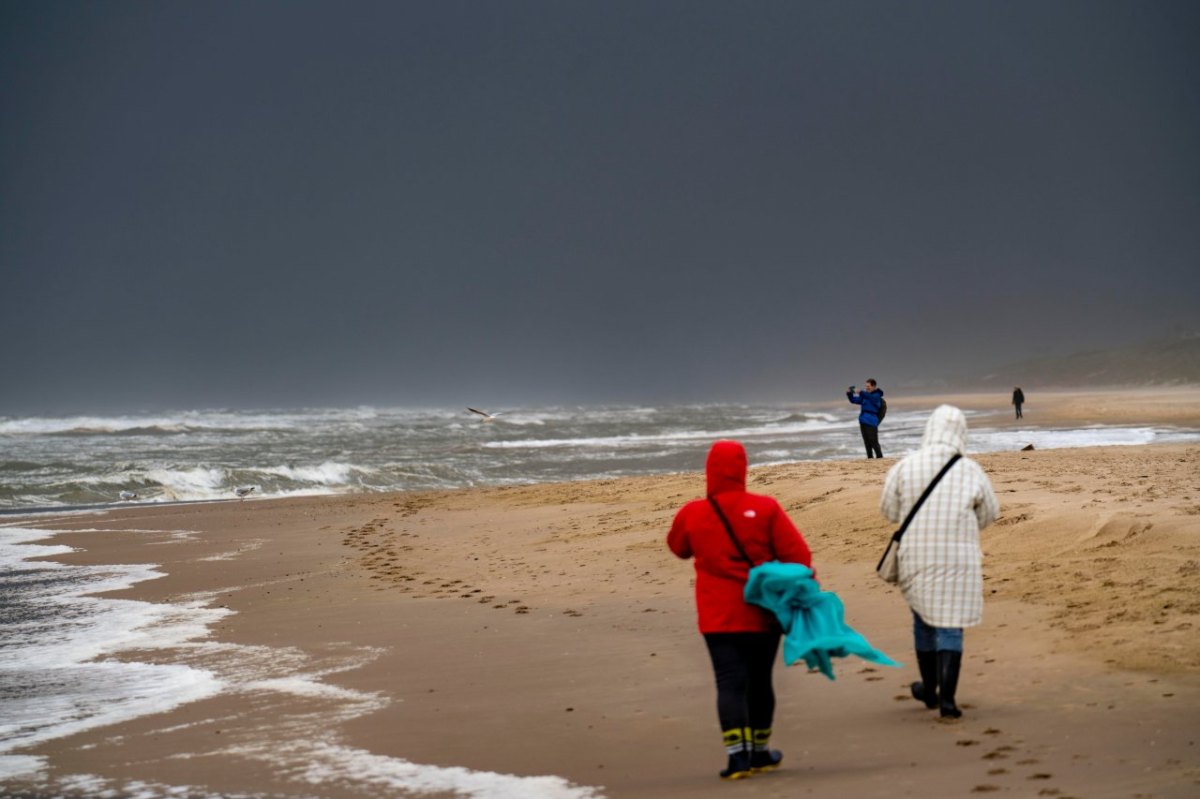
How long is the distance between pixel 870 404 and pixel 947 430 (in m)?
15.5

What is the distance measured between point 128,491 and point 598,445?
63.8ft

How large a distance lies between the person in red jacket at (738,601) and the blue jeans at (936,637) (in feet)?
3.55

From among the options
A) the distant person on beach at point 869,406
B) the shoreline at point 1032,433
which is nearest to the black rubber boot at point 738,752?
the distant person on beach at point 869,406

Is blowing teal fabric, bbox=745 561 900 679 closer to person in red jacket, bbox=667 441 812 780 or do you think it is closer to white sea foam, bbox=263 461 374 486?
person in red jacket, bbox=667 441 812 780

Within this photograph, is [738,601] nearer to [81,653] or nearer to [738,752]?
[738,752]

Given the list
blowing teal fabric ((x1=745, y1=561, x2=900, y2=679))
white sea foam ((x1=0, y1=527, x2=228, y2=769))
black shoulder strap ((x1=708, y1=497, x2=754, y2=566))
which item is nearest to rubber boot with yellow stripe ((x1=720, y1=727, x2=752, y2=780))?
blowing teal fabric ((x1=745, y1=561, x2=900, y2=679))

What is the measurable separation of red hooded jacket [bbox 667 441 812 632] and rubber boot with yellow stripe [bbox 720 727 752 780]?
0.46 metres

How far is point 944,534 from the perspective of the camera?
5785mm

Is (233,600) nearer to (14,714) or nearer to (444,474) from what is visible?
(14,714)

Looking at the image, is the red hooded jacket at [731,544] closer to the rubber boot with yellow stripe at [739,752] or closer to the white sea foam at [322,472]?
the rubber boot with yellow stripe at [739,752]

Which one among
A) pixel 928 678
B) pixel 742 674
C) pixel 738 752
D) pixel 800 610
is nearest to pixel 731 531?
pixel 800 610

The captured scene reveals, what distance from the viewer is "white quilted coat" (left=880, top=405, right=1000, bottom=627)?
5.77 m

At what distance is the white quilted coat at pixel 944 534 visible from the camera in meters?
5.77

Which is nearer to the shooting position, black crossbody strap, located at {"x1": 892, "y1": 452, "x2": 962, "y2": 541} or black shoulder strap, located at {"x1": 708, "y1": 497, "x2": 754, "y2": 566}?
black shoulder strap, located at {"x1": 708, "y1": 497, "x2": 754, "y2": 566}
